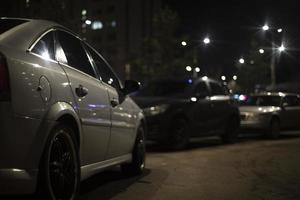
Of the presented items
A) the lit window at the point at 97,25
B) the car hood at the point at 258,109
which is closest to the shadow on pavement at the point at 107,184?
the car hood at the point at 258,109

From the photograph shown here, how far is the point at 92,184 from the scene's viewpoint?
7.42m

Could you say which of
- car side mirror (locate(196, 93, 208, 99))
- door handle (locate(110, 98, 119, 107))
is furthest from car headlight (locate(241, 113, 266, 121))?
door handle (locate(110, 98, 119, 107))

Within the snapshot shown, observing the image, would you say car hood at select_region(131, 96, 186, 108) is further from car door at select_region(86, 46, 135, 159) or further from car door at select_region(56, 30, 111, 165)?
car door at select_region(56, 30, 111, 165)

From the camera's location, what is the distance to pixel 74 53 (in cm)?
603

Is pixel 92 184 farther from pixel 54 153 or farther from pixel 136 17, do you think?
pixel 136 17

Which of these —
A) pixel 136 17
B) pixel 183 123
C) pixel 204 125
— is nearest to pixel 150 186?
pixel 183 123

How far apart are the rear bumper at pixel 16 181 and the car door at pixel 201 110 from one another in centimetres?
838

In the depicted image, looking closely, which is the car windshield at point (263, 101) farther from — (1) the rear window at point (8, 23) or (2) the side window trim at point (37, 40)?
(1) the rear window at point (8, 23)

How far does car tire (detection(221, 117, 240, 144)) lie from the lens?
1448 cm

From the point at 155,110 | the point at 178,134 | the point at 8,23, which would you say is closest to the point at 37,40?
the point at 8,23

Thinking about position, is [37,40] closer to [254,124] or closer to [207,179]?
[207,179]

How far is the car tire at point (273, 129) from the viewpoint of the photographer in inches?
645

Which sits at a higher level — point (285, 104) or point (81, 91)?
point (81, 91)

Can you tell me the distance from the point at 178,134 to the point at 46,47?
729cm
